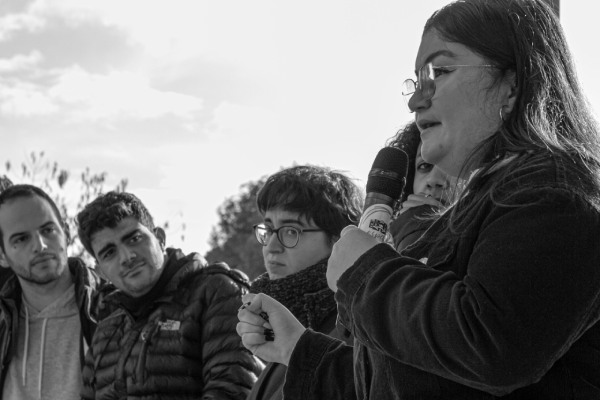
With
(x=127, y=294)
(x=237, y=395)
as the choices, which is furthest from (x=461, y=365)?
(x=127, y=294)

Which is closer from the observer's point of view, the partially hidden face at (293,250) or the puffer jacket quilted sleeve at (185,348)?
the partially hidden face at (293,250)

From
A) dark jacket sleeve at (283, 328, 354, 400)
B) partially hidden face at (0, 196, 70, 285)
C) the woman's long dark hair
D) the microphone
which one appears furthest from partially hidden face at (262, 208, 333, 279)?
partially hidden face at (0, 196, 70, 285)

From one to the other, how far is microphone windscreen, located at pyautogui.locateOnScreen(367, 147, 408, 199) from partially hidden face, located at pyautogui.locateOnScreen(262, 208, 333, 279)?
157 centimetres

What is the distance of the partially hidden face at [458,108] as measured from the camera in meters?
1.89

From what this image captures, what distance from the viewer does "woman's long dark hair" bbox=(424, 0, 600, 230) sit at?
1763mm

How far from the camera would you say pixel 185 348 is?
425cm

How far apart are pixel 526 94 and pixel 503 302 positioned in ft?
1.77

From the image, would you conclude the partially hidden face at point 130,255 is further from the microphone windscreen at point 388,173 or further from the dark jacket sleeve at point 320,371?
the microphone windscreen at point 388,173

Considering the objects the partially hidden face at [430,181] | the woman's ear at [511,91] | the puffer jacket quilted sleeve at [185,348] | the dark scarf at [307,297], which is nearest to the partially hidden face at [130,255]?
the puffer jacket quilted sleeve at [185,348]

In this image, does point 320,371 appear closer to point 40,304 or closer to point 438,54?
point 438,54

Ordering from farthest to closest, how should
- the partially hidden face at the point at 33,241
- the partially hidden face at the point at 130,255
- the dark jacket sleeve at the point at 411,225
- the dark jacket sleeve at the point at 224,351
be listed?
the partially hidden face at the point at 33,241, the partially hidden face at the point at 130,255, the dark jacket sleeve at the point at 224,351, the dark jacket sleeve at the point at 411,225

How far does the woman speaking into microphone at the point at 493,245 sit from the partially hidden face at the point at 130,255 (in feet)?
9.40

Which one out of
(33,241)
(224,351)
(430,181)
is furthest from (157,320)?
(430,181)

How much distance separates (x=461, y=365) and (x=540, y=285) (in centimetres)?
21
